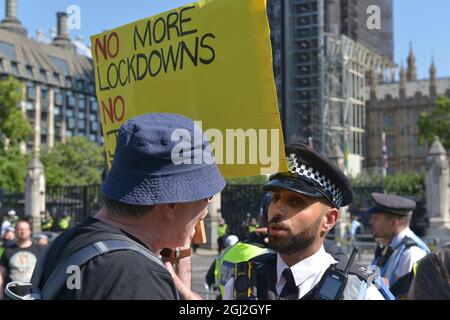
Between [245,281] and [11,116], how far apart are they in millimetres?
33073

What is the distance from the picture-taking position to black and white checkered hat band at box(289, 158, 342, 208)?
2996mm

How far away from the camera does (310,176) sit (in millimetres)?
2994

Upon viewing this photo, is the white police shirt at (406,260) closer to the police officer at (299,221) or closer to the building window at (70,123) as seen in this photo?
the police officer at (299,221)

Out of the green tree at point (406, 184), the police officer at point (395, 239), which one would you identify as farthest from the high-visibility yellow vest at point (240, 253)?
the green tree at point (406, 184)

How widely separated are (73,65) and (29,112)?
10.5 metres

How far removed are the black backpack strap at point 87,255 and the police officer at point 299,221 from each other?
114 cm

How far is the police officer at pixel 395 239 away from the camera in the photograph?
4.91 meters

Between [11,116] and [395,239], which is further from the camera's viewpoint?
[11,116]

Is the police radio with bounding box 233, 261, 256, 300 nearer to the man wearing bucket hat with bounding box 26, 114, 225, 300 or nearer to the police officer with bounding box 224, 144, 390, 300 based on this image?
Result: the police officer with bounding box 224, 144, 390, 300

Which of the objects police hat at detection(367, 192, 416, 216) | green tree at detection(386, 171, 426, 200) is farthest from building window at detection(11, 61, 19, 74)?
police hat at detection(367, 192, 416, 216)

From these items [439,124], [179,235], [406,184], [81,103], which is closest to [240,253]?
[179,235]

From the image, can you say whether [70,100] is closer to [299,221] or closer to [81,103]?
[81,103]

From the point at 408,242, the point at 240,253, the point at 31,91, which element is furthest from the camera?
the point at 31,91
